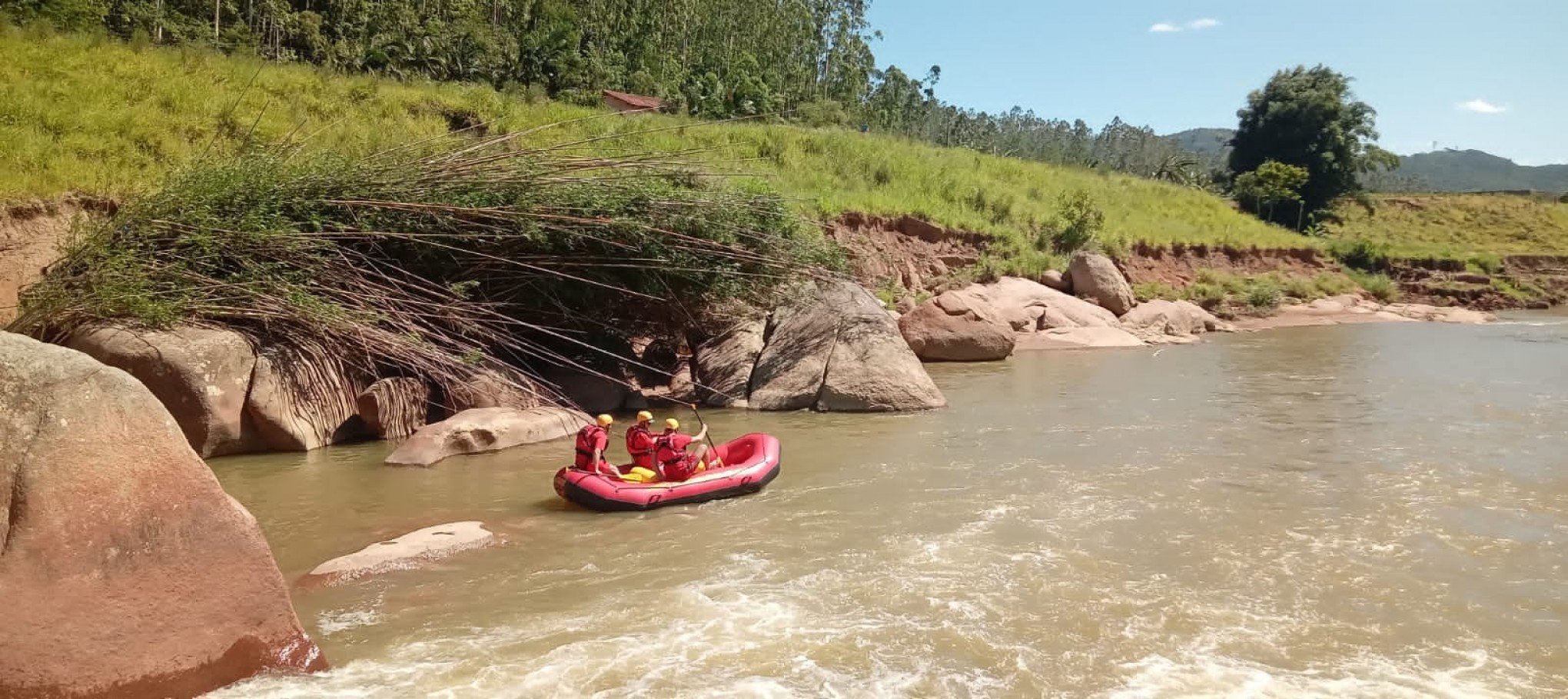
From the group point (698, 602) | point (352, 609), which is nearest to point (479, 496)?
point (352, 609)

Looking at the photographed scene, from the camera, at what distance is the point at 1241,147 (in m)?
46.3

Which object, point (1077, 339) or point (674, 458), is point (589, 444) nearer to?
point (674, 458)

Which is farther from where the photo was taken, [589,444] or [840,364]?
[840,364]

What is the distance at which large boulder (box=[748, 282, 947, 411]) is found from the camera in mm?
12281

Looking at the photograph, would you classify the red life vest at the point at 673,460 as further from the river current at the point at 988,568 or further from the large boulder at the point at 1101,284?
the large boulder at the point at 1101,284

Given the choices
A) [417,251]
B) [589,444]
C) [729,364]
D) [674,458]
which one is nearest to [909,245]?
[729,364]

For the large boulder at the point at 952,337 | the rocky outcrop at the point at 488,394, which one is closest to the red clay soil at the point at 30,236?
the rocky outcrop at the point at 488,394

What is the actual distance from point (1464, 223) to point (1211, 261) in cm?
2322

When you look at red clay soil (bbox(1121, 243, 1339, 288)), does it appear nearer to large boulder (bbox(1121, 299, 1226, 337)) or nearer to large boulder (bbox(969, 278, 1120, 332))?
large boulder (bbox(1121, 299, 1226, 337))

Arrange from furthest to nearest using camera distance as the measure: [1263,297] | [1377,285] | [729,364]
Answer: [1377,285]
[1263,297]
[729,364]

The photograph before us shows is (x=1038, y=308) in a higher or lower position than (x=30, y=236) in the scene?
lower

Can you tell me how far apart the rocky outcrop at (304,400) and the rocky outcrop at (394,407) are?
169mm

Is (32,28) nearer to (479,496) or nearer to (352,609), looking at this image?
(479,496)

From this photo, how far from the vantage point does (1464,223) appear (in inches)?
1834
